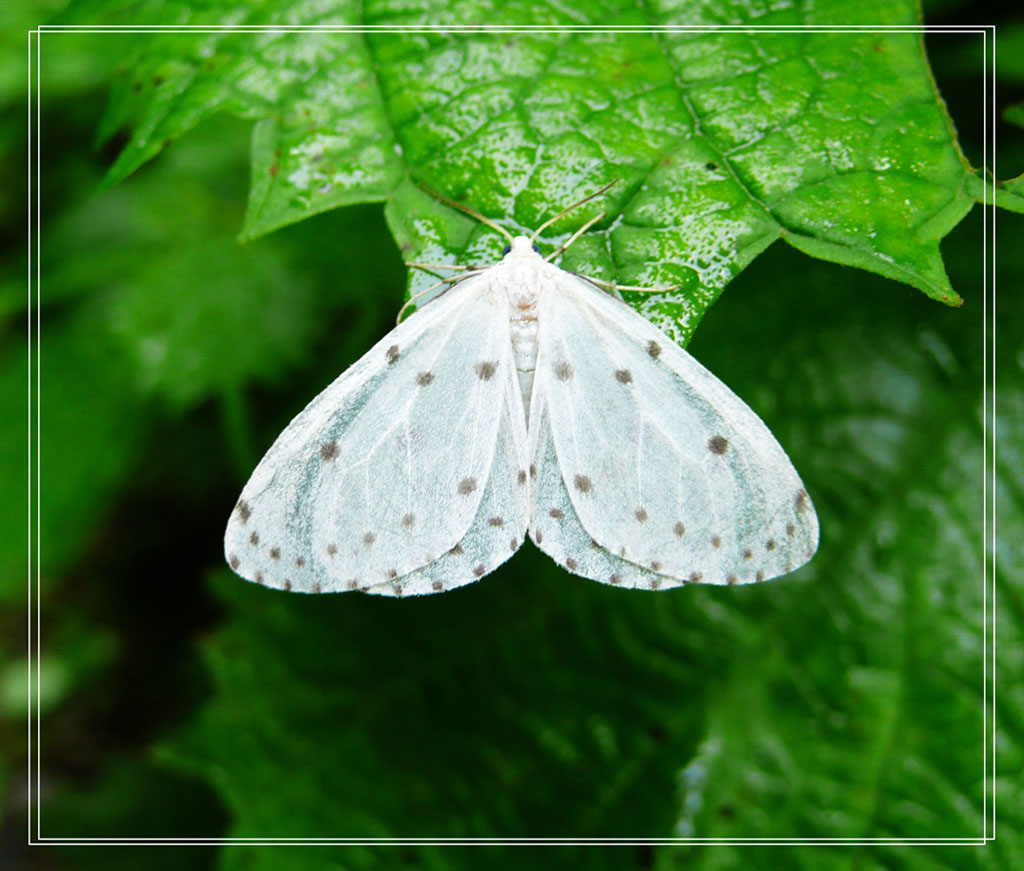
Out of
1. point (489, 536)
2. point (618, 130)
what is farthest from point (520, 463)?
point (618, 130)

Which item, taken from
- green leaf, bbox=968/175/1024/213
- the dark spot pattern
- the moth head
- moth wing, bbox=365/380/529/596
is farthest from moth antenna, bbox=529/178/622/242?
green leaf, bbox=968/175/1024/213

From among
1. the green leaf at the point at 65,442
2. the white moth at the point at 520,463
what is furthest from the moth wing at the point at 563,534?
the green leaf at the point at 65,442

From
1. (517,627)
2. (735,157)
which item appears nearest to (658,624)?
(517,627)

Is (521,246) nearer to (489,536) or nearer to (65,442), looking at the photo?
(489,536)

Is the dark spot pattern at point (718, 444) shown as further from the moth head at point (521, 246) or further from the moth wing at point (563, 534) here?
the moth head at point (521, 246)

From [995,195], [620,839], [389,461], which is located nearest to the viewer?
[995,195]

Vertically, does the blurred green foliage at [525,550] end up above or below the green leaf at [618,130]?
below

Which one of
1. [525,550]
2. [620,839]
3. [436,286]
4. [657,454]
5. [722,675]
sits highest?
[436,286]
